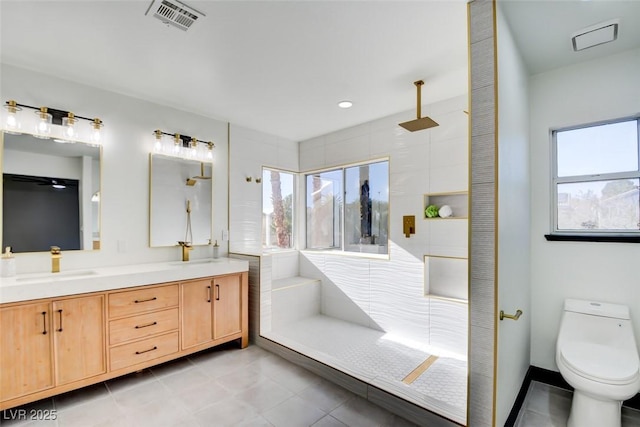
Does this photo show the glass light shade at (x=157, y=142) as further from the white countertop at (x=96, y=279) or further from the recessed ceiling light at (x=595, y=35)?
the recessed ceiling light at (x=595, y=35)

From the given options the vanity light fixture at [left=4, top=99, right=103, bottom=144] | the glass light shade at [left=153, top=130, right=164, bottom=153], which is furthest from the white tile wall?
the vanity light fixture at [left=4, top=99, right=103, bottom=144]

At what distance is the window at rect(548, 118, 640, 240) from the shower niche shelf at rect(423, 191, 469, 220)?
2.44 ft

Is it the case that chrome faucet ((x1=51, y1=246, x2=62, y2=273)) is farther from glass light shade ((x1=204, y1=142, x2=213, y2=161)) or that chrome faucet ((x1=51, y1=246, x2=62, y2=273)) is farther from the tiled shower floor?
the tiled shower floor

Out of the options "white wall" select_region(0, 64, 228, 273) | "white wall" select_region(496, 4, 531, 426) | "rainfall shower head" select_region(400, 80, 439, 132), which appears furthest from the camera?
"rainfall shower head" select_region(400, 80, 439, 132)

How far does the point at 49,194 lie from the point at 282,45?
7.60 feet

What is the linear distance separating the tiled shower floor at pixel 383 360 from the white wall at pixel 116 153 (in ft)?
5.58

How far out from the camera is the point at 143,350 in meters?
2.53

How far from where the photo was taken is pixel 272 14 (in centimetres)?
183

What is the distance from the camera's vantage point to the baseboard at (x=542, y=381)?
85.7 inches

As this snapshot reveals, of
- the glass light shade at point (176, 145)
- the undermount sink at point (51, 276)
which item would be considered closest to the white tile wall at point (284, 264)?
the glass light shade at point (176, 145)

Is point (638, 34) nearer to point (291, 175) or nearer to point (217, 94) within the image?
point (217, 94)

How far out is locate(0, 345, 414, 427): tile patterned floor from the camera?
2.03 m

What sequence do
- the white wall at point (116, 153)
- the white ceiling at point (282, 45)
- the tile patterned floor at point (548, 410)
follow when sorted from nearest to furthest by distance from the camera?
the white ceiling at point (282, 45) < the tile patterned floor at point (548, 410) < the white wall at point (116, 153)

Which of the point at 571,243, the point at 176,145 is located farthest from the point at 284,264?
the point at 571,243
